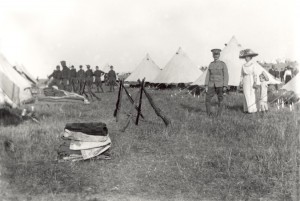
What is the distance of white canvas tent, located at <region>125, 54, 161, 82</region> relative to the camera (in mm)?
27402

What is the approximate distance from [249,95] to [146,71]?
59.0 feet

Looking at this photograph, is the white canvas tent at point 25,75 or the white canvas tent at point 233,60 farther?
the white canvas tent at point 25,75

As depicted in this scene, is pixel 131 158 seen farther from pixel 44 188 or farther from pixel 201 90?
pixel 201 90

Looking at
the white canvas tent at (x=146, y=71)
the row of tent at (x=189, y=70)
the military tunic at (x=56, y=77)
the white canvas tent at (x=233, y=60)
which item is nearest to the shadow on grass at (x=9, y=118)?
the military tunic at (x=56, y=77)

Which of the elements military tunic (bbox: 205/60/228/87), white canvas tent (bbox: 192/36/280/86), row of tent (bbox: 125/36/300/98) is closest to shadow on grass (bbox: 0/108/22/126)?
military tunic (bbox: 205/60/228/87)

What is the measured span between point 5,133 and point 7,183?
2868 mm

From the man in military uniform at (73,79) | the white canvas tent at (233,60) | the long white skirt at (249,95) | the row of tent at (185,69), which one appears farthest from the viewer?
the row of tent at (185,69)

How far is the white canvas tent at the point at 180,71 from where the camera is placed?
72.8ft

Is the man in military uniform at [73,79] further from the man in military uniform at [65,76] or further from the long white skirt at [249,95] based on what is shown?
the long white skirt at [249,95]

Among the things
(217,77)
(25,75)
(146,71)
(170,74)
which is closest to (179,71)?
(170,74)

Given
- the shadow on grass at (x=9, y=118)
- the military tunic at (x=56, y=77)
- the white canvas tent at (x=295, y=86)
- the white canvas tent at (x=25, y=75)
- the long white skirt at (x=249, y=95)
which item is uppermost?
the white canvas tent at (x=25, y=75)

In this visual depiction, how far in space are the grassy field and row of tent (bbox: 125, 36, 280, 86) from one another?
33.0 ft

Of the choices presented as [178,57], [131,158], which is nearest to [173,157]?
[131,158]

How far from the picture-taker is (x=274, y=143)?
6.18 m
